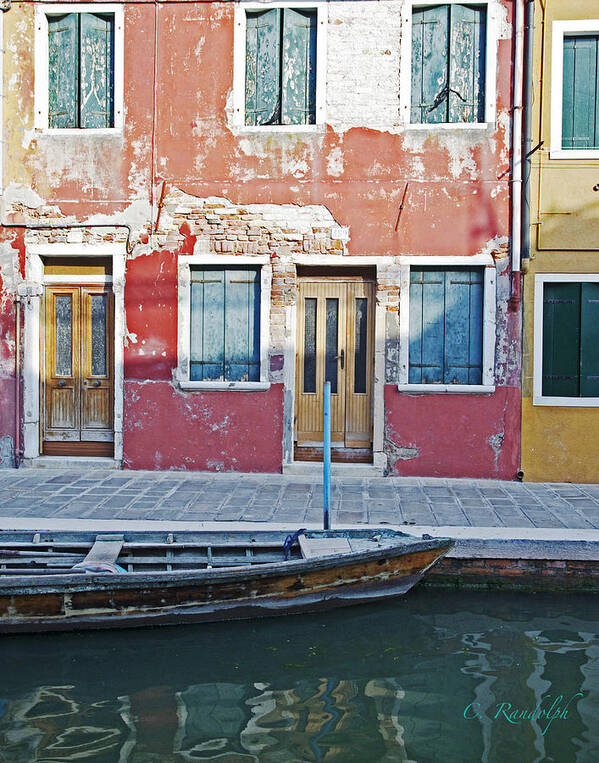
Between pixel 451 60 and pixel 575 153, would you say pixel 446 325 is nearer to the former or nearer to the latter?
pixel 575 153

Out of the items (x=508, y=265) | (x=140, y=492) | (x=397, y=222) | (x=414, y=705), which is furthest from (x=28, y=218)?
(x=414, y=705)

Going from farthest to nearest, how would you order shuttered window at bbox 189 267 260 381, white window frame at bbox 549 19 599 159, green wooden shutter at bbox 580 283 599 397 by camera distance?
shuttered window at bbox 189 267 260 381 < green wooden shutter at bbox 580 283 599 397 < white window frame at bbox 549 19 599 159

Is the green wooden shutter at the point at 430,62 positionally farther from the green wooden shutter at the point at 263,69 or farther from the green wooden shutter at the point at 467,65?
the green wooden shutter at the point at 263,69

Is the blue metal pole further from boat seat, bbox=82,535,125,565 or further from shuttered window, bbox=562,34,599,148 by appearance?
shuttered window, bbox=562,34,599,148

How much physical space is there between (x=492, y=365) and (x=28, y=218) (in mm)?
5882

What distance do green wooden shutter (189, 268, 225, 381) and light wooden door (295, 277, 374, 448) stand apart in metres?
0.96

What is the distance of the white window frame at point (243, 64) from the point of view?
26.7ft

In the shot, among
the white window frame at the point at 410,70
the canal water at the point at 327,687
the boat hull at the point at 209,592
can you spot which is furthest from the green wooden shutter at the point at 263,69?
the canal water at the point at 327,687

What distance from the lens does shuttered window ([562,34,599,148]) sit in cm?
792

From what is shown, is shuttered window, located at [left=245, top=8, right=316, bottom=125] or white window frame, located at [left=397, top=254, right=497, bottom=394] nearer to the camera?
white window frame, located at [left=397, top=254, right=497, bottom=394]

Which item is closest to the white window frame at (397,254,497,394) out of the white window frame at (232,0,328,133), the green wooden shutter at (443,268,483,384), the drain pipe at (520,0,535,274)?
the green wooden shutter at (443,268,483,384)

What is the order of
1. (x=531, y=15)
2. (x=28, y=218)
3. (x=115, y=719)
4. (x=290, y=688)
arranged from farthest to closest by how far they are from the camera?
(x=28, y=218), (x=531, y=15), (x=290, y=688), (x=115, y=719)

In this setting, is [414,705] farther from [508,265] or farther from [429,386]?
[508,265]

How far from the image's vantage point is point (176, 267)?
8.39m
